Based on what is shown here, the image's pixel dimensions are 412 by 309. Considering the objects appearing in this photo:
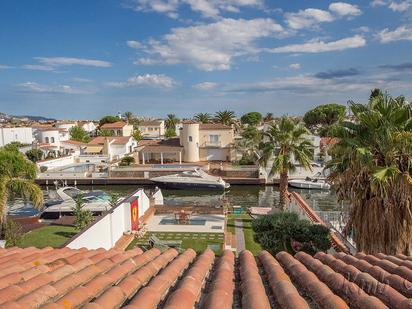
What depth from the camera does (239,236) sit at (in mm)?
20906

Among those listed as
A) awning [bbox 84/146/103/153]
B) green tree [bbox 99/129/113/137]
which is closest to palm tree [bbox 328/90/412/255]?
awning [bbox 84/146/103/153]

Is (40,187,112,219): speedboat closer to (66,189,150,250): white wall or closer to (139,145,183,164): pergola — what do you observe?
(66,189,150,250): white wall

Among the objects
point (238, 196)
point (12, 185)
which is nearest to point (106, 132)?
point (238, 196)

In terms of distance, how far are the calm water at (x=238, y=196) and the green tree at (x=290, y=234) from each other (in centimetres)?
2103

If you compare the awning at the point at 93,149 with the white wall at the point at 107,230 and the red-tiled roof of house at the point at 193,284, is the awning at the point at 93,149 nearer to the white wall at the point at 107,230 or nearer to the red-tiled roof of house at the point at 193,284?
the white wall at the point at 107,230

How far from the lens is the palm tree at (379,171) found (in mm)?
9500

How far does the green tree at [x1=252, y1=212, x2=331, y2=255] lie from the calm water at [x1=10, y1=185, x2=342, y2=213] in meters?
21.0

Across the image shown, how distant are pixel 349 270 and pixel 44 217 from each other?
28319 millimetres

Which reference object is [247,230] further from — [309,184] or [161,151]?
[161,151]

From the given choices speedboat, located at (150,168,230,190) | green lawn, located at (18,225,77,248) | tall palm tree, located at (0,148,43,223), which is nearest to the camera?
green lawn, located at (18,225,77,248)

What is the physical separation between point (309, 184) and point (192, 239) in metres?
27.6

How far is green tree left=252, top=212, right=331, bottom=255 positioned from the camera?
1444cm

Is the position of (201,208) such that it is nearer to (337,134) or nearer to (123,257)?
(337,134)

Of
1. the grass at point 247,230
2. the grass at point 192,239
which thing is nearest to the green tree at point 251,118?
the grass at point 247,230
